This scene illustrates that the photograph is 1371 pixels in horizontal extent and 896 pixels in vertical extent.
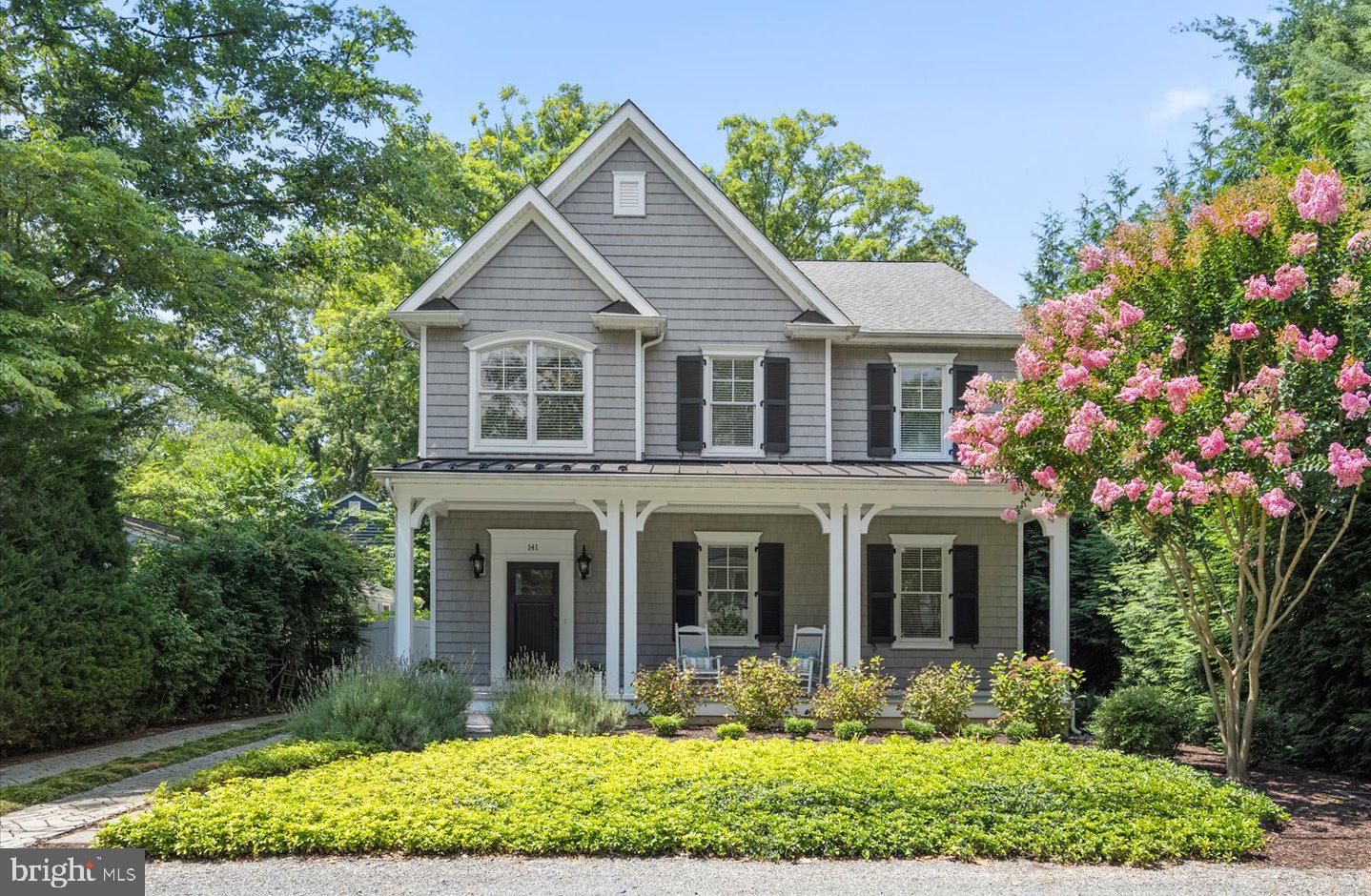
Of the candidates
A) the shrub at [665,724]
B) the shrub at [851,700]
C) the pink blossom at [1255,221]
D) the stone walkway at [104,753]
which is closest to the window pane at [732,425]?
the shrub at [851,700]

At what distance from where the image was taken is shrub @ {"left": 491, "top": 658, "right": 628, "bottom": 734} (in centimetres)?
1023

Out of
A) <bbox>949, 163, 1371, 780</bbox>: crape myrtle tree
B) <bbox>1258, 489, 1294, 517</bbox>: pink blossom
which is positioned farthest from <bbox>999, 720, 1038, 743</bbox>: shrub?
<bbox>1258, 489, 1294, 517</bbox>: pink blossom

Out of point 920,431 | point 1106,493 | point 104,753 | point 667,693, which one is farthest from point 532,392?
point 1106,493

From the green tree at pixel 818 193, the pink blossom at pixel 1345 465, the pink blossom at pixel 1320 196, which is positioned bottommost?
the pink blossom at pixel 1345 465

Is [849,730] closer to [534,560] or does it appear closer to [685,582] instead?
[685,582]

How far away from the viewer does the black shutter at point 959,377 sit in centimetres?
1512

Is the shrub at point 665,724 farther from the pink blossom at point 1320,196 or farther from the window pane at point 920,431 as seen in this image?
the pink blossom at point 1320,196

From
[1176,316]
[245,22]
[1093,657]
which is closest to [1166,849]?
[1176,316]

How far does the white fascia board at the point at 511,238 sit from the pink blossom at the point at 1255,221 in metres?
7.63

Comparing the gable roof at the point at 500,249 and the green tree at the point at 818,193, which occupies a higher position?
the green tree at the point at 818,193

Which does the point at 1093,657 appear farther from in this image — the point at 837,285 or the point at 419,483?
the point at 419,483

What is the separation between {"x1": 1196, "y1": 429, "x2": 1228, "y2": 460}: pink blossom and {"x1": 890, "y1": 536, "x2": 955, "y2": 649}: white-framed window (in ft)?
22.1

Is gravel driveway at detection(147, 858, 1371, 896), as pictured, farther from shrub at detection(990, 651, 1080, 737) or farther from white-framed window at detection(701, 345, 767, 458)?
white-framed window at detection(701, 345, 767, 458)

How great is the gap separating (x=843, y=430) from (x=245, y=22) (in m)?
13.3
